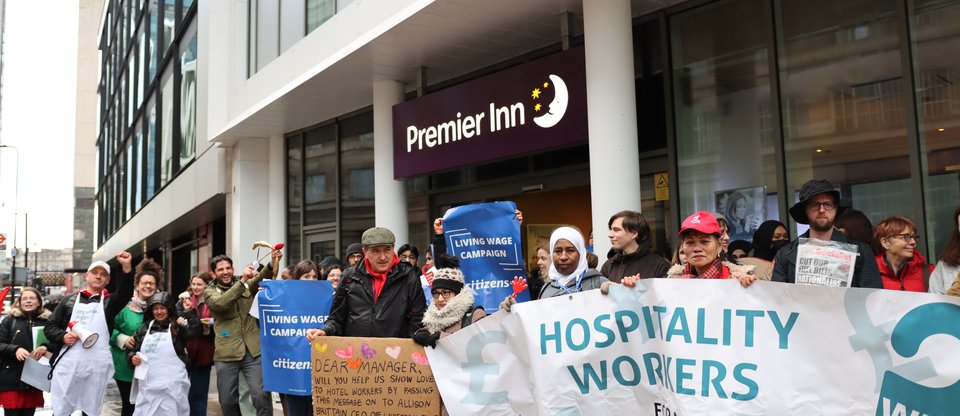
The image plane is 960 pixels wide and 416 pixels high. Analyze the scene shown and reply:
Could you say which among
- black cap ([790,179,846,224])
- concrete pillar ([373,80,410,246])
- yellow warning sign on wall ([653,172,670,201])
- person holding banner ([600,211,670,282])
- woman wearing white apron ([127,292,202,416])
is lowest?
woman wearing white apron ([127,292,202,416])

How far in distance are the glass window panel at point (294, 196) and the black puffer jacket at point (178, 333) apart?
7.98 metres

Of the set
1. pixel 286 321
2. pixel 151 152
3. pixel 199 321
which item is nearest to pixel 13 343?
pixel 199 321

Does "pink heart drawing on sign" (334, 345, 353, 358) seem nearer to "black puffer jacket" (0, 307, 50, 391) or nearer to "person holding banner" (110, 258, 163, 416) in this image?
"person holding banner" (110, 258, 163, 416)

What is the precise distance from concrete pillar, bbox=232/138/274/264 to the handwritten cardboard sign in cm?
1101

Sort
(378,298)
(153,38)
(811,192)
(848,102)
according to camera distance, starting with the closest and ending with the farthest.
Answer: (811,192), (378,298), (848,102), (153,38)

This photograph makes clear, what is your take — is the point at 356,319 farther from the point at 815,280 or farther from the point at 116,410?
the point at 116,410

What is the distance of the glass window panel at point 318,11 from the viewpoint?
41.5 ft

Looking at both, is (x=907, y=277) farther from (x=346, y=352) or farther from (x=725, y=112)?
(x=346, y=352)

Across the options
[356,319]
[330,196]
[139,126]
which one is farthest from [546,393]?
[139,126]

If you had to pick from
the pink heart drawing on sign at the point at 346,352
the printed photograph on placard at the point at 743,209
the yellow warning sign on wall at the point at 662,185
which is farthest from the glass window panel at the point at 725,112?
the pink heart drawing on sign at the point at 346,352

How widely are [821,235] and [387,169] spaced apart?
8.45m

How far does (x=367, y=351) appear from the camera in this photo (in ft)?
18.2

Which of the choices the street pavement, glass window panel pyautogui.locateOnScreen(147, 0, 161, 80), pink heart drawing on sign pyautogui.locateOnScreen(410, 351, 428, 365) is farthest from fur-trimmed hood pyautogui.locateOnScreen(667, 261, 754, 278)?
glass window panel pyautogui.locateOnScreen(147, 0, 161, 80)

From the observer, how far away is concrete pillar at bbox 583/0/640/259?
26.7ft
